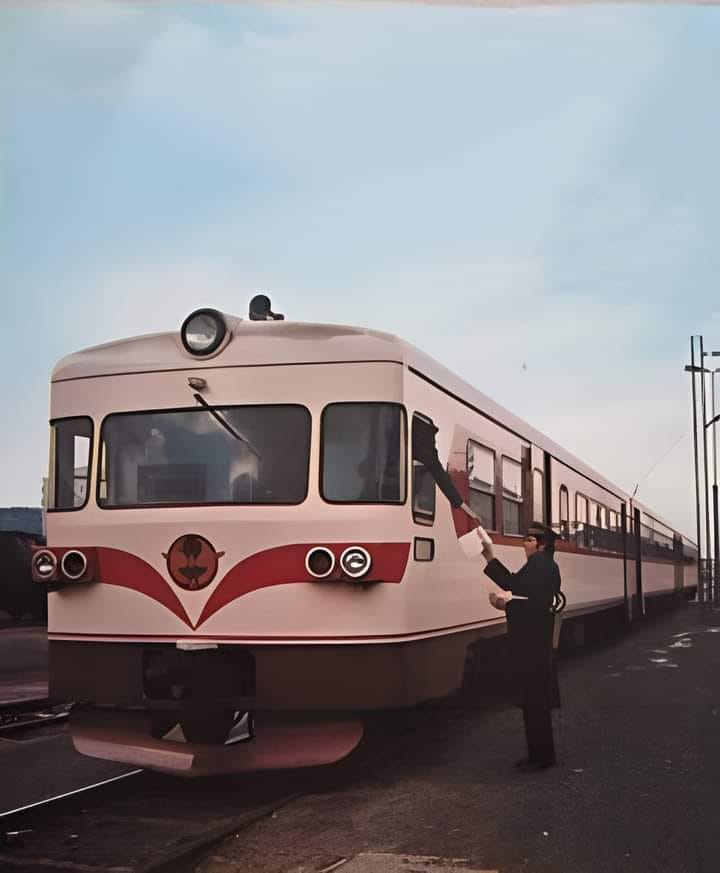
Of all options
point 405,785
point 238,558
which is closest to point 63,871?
point 238,558

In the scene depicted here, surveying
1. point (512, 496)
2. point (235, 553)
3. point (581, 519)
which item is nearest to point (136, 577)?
point (235, 553)

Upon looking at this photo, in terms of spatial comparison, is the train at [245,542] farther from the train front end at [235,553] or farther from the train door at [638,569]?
the train door at [638,569]

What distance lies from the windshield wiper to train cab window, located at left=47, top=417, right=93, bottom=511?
723 mm

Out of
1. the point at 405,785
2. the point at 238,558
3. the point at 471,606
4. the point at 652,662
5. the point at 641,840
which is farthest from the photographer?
the point at 652,662

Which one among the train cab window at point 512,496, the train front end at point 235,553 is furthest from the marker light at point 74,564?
the train cab window at point 512,496

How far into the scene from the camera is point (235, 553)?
580 centimetres

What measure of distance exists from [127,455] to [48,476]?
1.91 ft

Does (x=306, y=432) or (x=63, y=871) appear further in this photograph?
(x=306, y=432)

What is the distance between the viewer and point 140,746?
5.95 metres

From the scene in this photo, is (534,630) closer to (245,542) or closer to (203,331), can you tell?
(245,542)

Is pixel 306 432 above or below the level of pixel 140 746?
above

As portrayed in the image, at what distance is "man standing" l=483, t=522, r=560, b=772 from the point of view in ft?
21.3

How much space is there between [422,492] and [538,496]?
2.98 meters

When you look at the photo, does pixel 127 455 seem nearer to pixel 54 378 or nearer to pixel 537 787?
pixel 54 378
